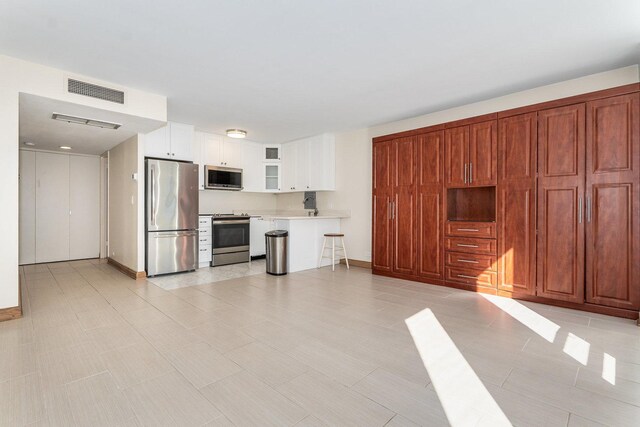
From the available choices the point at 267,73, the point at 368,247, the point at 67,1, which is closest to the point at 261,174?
the point at 368,247

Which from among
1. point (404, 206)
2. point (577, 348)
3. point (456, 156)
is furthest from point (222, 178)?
point (577, 348)

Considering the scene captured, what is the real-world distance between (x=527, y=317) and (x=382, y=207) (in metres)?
2.51

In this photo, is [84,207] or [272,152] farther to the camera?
[272,152]

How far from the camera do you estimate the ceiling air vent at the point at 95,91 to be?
132 inches

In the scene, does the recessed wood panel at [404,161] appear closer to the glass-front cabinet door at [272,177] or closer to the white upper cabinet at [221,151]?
the glass-front cabinet door at [272,177]

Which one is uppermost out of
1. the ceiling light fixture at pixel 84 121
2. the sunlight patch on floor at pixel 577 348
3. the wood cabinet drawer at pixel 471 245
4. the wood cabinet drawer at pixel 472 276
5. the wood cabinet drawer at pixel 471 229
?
the ceiling light fixture at pixel 84 121

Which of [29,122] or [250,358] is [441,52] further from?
[29,122]

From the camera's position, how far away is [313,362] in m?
2.20

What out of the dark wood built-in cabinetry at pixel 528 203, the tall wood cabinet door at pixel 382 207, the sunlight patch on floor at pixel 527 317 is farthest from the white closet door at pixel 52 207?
the sunlight patch on floor at pixel 527 317

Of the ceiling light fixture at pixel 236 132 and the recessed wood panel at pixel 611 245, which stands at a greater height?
the ceiling light fixture at pixel 236 132

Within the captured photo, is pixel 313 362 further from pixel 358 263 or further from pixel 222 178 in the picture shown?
pixel 222 178

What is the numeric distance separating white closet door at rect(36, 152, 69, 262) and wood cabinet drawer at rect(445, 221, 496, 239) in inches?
288

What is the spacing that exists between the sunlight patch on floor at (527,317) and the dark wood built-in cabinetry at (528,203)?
0.65ft

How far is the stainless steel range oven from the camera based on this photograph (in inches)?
234
